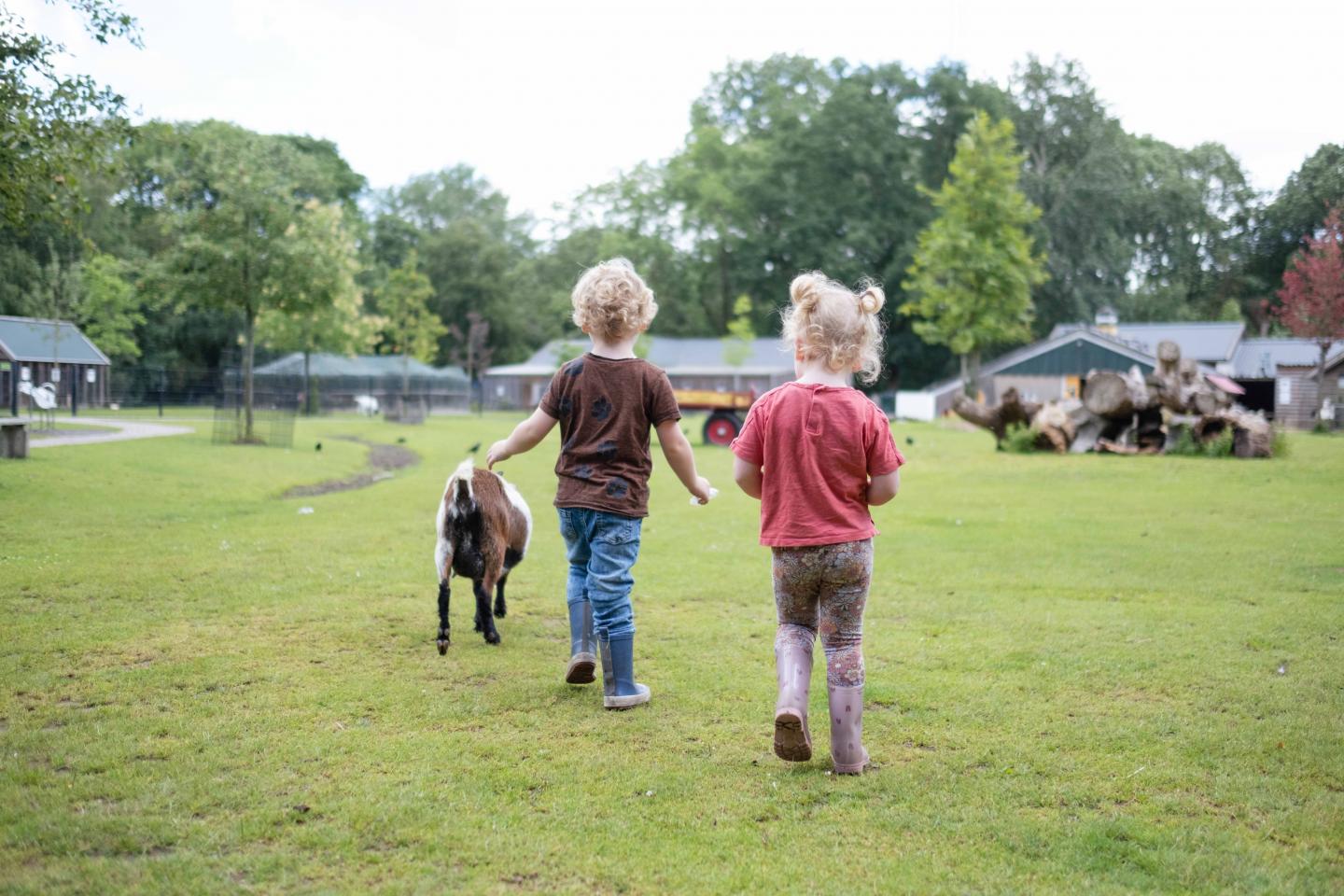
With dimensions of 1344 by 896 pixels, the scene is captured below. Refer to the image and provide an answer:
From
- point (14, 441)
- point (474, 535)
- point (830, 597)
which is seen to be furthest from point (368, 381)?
point (830, 597)

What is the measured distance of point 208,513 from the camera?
12453 millimetres

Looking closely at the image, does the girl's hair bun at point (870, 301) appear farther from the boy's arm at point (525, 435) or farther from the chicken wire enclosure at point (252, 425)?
the chicken wire enclosure at point (252, 425)

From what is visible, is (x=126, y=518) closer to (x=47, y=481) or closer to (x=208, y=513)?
(x=208, y=513)

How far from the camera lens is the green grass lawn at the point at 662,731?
322cm

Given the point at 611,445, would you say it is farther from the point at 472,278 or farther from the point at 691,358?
the point at 472,278

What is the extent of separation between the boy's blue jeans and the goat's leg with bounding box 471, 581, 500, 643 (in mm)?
1310

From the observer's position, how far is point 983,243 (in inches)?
1763

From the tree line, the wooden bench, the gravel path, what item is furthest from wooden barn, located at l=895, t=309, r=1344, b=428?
the wooden bench

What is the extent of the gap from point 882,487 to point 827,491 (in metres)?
0.24

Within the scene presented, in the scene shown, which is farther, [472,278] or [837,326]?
[472,278]

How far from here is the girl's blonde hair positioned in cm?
412

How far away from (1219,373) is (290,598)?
157ft

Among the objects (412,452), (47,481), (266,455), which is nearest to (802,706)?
(47,481)

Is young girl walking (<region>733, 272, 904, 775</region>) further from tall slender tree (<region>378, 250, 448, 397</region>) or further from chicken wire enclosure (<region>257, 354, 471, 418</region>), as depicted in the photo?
tall slender tree (<region>378, 250, 448, 397</region>)
